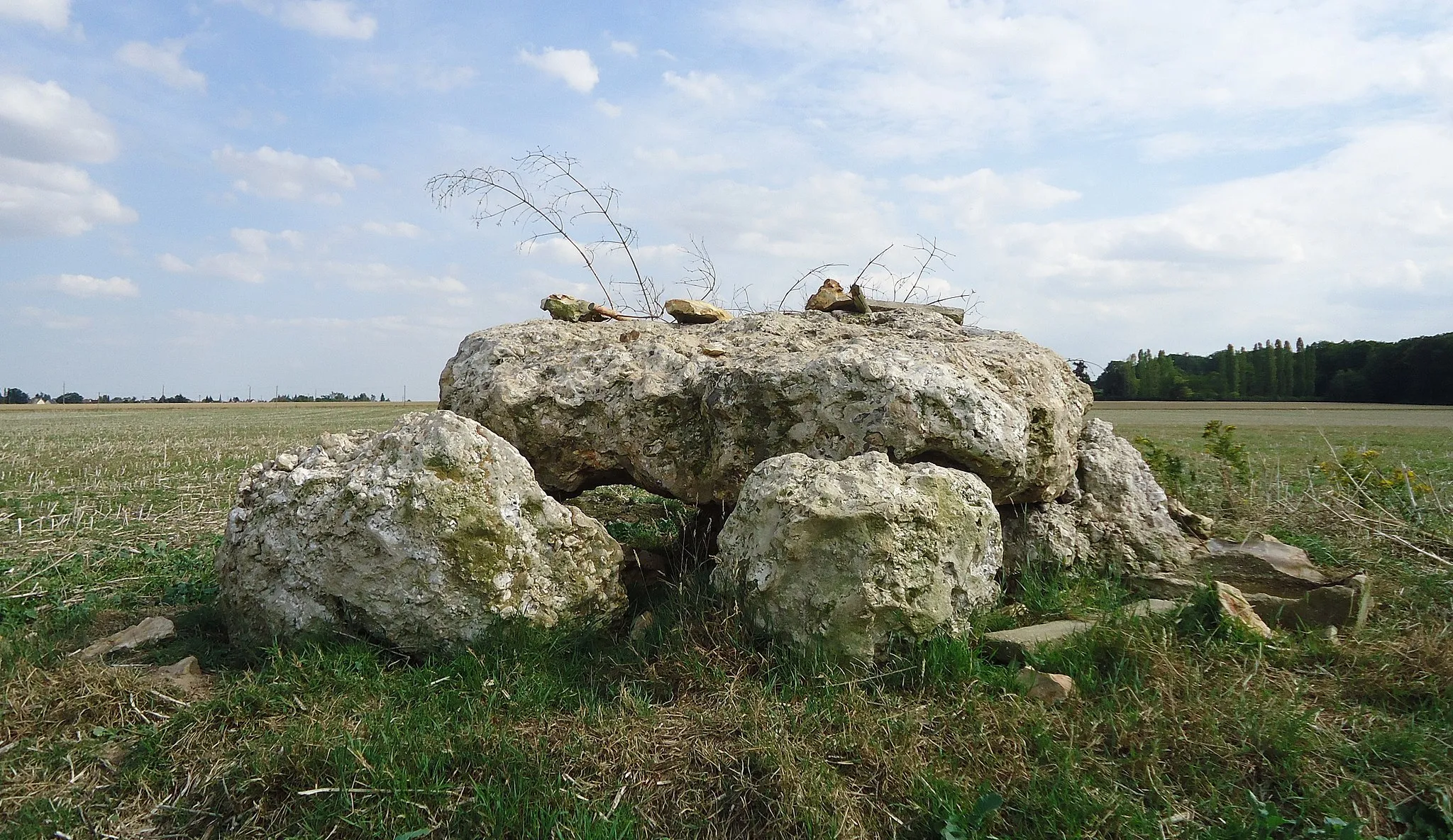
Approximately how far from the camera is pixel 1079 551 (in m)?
6.18

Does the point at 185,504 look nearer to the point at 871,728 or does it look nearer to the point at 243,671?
the point at 243,671

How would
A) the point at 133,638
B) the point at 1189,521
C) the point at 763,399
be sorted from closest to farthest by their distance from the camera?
the point at 133,638
the point at 763,399
the point at 1189,521

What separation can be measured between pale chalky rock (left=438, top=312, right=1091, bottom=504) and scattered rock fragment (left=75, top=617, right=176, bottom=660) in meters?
2.51

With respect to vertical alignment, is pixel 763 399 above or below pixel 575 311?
below

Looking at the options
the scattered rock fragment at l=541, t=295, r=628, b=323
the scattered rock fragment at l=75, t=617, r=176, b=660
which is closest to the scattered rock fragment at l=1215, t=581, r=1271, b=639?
the scattered rock fragment at l=541, t=295, r=628, b=323

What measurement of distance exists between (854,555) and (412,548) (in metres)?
2.54

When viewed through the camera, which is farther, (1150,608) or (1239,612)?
(1150,608)

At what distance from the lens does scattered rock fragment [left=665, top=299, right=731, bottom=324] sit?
798 centimetres

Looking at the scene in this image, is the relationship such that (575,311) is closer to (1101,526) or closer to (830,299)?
A: (830,299)

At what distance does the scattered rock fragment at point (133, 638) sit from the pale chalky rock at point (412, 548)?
2.01ft

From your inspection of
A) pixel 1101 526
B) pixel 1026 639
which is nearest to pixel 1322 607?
pixel 1101 526

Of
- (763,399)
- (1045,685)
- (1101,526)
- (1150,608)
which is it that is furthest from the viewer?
(1101,526)

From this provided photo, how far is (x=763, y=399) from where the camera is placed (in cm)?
591

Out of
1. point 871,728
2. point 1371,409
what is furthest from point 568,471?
point 1371,409
